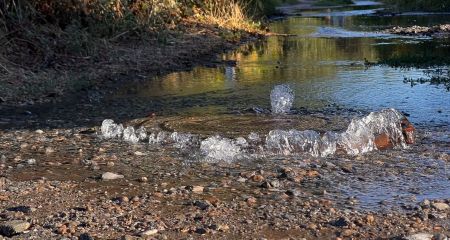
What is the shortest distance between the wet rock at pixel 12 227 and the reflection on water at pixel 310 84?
15.4ft

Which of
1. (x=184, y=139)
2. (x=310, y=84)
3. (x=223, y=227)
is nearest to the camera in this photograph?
(x=223, y=227)

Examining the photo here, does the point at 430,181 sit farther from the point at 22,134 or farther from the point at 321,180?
the point at 22,134

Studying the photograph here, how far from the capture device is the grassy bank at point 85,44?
11555mm

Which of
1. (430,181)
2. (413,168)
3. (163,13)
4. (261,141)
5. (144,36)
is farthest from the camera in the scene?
(163,13)

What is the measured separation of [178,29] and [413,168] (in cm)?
1470

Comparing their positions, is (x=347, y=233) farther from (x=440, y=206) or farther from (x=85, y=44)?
(x=85, y=44)

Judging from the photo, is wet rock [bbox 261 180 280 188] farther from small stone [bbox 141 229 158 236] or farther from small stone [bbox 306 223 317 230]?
small stone [bbox 141 229 158 236]

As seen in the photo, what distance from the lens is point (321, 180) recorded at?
18.6 ft

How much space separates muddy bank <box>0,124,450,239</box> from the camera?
14.7 feet

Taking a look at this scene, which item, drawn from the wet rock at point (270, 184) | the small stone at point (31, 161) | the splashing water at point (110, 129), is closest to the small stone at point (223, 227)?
the wet rock at point (270, 184)

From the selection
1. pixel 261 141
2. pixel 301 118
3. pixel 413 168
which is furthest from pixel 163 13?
pixel 413 168

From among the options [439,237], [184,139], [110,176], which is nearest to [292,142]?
[184,139]

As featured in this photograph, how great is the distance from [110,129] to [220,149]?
5.69 ft

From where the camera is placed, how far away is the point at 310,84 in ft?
38.0
